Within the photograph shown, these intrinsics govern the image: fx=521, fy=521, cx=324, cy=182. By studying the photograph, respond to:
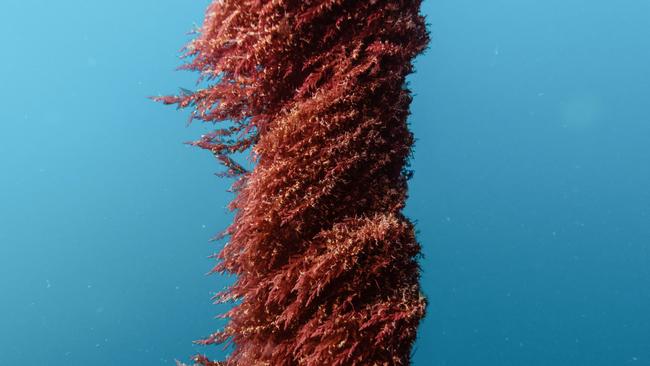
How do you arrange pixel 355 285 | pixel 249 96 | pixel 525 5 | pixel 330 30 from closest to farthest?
pixel 355 285 < pixel 330 30 < pixel 249 96 < pixel 525 5

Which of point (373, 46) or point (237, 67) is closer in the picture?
point (373, 46)

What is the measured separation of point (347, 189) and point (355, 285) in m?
0.50

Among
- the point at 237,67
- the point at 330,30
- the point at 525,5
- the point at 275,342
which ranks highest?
the point at 525,5

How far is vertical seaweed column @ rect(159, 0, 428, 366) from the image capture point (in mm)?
2562

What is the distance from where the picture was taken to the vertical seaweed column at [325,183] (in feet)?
8.41

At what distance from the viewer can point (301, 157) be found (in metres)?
2.68

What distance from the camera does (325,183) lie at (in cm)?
266

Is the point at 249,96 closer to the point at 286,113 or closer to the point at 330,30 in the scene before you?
the point at 286,113

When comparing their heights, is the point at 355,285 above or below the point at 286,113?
below

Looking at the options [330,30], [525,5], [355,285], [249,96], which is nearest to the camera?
[355,285]

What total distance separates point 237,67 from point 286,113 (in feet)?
1.26

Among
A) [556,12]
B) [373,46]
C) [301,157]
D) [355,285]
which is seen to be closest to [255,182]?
[301,157]

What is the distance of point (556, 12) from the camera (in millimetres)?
74500

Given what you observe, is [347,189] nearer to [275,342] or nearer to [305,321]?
[305,321]
